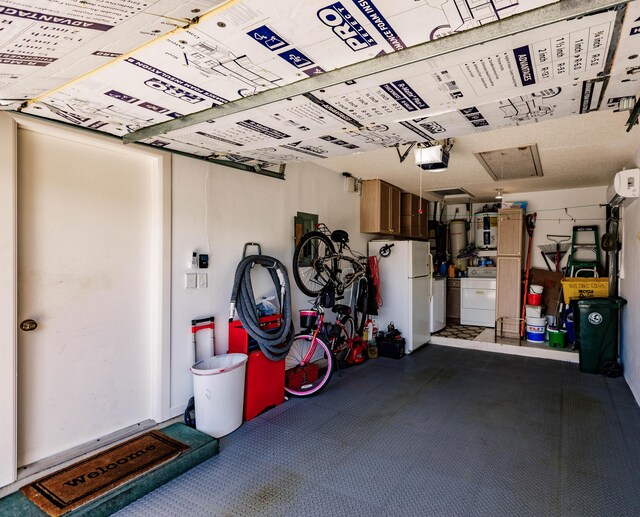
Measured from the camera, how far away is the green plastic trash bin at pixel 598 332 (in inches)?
164

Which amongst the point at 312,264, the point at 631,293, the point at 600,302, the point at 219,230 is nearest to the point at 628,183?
the point at 631,293

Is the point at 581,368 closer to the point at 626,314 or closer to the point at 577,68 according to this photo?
the point at 626,314

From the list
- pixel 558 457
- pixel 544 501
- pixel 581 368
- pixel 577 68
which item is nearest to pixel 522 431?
pixel 558 457

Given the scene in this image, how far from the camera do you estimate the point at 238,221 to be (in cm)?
342

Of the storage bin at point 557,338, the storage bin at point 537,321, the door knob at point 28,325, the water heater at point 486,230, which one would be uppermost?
the water heater at point 486,230

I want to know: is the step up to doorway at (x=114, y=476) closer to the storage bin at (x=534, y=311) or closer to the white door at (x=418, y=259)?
the white door at (x=418, y=259)

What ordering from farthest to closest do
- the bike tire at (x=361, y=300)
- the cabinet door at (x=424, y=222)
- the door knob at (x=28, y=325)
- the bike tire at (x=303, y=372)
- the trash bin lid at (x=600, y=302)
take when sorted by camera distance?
the cabinet door at (x=424, y=222) → the bike tire at (x=361, y=300) → the trash bin lid at (x=600, y=302) → the bike tire at (x=303, y=372) → the door knob at (x=28, y=325)

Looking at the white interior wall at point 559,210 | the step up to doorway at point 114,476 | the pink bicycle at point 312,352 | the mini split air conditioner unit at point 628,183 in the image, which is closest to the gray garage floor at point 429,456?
the step up to doorway at point 114,476

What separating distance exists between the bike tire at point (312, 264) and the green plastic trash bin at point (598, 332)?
296cm

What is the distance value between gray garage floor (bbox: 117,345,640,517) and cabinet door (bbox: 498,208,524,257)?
2323mm

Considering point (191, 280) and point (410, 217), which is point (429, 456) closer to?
point (191, 280)

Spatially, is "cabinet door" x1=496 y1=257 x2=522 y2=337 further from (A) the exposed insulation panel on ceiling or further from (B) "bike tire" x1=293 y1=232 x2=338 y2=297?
(A) the exposed insulation panel on ceiling

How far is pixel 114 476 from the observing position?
2107 mm

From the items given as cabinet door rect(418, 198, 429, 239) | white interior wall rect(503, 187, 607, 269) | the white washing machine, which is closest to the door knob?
cabinet door rect(418, 198, 429, 239)
